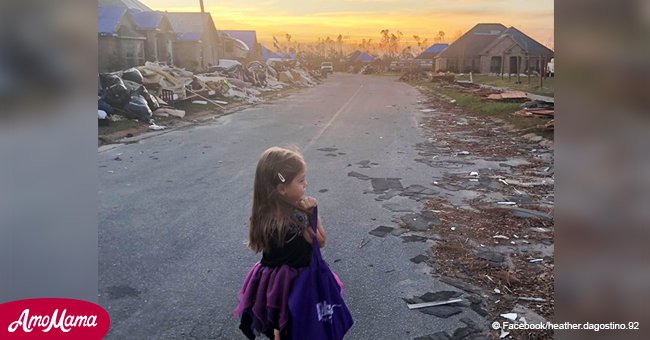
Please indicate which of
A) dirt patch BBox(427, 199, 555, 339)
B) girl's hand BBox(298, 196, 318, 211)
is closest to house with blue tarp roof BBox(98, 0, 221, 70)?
Answer: girl's hand BBox(298, 196, 318, 211)

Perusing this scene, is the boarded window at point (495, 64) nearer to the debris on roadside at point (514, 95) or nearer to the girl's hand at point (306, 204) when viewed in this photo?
the debris on roadside at point (514, 95)

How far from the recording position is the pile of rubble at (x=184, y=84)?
452 centimetres

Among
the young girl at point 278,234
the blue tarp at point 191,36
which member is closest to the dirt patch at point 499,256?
the young girl at point 278,234

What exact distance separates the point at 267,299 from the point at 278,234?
0.25 meters

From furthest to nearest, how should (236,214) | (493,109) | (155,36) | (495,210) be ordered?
1. (493,109)
2. (155,36)
3. (495,210)
4. (236,214)

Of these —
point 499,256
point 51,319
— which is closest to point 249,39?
point 51,319

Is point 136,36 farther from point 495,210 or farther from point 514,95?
point 495,210

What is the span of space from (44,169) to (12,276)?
312 millimetres

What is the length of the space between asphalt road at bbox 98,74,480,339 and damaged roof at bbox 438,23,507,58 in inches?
36.9

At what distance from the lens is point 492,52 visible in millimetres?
2703

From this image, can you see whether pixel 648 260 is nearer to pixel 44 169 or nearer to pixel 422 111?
pixel 44 169

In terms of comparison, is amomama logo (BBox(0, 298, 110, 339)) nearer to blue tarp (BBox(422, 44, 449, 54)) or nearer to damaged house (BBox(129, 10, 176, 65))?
blue tarp (BBox(422, 44, 449, 54))

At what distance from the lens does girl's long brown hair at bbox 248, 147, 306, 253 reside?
1878mm

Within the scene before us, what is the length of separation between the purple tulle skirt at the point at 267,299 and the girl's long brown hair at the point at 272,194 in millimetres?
109
